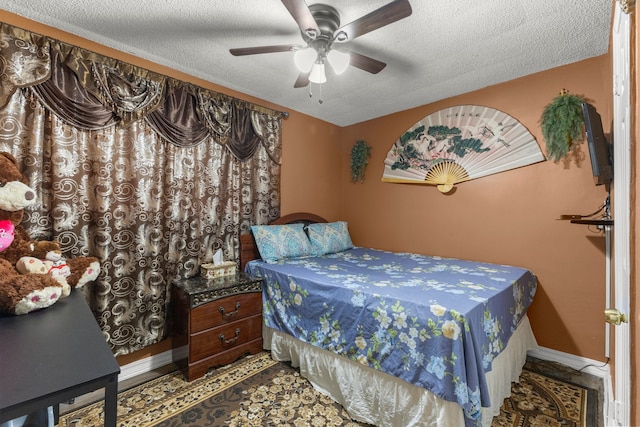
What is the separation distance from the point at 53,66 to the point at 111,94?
321 millimetres

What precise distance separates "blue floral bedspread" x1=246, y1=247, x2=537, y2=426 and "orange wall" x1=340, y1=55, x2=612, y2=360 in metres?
0.25

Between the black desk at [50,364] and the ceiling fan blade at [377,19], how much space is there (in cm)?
176

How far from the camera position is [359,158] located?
153 inches

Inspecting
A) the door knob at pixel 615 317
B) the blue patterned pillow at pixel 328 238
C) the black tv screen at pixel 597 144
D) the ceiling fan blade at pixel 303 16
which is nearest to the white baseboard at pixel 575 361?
the black tv screen at pixel 597 144

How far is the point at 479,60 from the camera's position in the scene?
7.76 feet

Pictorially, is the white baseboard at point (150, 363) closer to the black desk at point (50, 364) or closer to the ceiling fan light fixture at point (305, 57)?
the black desk at point (50, 364)

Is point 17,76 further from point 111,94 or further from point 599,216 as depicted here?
point 599,216

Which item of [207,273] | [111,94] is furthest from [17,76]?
[207,273]

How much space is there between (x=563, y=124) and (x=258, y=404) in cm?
312

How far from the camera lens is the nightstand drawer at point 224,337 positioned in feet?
7.09

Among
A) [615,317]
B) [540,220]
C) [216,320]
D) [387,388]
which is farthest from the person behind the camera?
[540,220]

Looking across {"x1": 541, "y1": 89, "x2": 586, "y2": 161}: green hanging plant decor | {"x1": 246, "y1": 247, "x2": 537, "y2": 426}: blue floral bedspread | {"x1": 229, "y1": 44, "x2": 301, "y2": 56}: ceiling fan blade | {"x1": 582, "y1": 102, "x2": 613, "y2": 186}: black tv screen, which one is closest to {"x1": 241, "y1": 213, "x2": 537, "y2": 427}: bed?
{"x1": 246, "y1": 247, "x2": 537, "y2": 426}: blue floral bedspread

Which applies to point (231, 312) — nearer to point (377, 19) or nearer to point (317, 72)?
point (317, 72)

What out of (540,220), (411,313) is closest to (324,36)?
(411,313)
